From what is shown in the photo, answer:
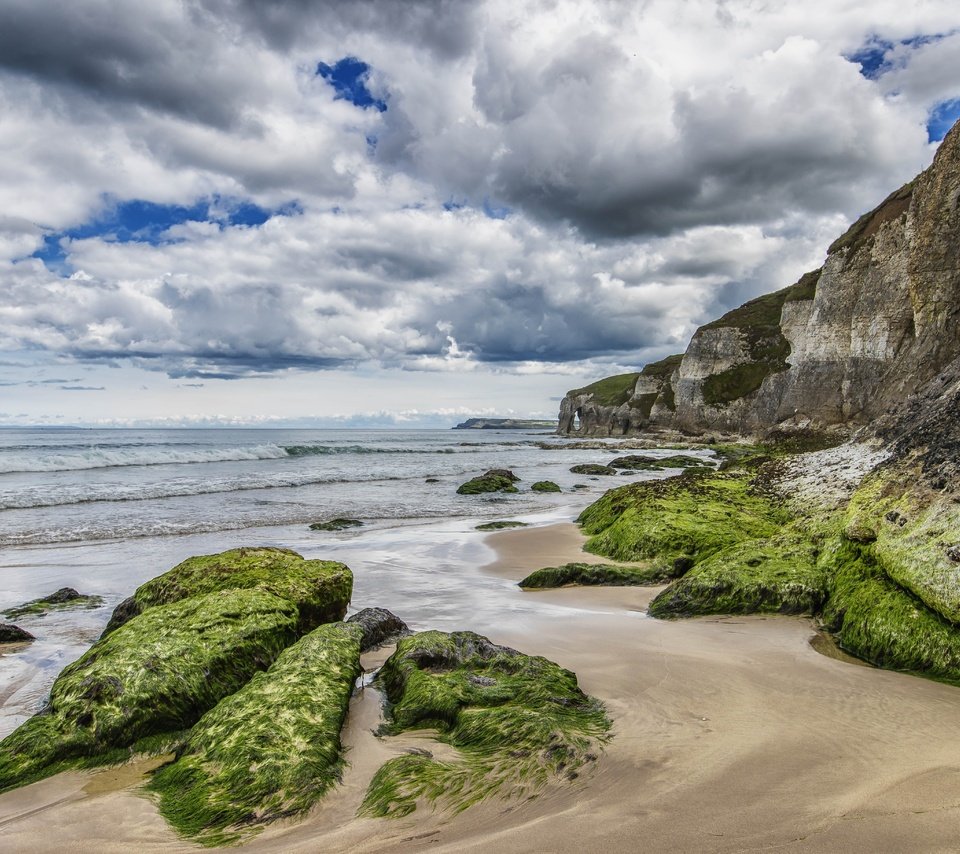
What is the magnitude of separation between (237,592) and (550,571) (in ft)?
17.7

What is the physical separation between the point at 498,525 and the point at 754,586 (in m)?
10.4

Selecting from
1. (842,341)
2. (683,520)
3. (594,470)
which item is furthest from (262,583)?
(842,341)

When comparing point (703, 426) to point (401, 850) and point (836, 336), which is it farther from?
point (401, 850)

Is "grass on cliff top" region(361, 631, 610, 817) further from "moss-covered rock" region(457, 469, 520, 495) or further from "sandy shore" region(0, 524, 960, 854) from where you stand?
"moss-covered rock" region(457, 469, 520, 495)

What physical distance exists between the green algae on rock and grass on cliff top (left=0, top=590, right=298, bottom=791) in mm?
655

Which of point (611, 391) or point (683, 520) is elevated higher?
point (611, 391)

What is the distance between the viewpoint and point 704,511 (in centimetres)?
1171

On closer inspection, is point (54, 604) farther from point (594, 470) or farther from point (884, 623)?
point (594, 470)

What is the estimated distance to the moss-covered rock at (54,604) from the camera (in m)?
9.19

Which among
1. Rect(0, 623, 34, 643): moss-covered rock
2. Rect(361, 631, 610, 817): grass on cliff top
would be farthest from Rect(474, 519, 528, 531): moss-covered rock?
Rect(0, 623, 34, 643): moss-covered rock

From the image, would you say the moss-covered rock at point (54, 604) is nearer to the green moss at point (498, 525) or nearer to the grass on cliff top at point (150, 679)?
the grass on cliff top at point (150, 679)

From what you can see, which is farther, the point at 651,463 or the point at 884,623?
the point at 651,463

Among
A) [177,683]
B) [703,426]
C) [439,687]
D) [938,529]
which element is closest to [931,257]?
[938,529]

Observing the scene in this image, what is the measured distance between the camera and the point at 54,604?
968cm
